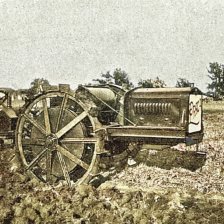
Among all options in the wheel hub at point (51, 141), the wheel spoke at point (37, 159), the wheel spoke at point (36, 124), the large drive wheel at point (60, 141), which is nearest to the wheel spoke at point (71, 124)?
the large drive wheel at point (60, 141)

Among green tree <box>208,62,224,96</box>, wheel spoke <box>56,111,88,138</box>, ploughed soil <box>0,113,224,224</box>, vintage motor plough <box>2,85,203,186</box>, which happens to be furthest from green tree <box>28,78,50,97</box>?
green tree <box>208,62,224,96</box>

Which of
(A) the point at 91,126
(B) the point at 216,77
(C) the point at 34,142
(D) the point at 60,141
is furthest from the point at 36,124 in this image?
(B) the point at 216,77

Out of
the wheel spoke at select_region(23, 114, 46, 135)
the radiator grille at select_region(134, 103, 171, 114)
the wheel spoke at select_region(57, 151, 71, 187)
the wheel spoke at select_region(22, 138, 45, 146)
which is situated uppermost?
the radiator grille at select_region(134, 103, 171, 114)

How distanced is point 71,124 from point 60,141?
0.48 metres

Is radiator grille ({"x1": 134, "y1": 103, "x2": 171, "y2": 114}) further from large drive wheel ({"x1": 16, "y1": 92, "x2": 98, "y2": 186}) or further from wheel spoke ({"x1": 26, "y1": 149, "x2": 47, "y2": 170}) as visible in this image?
wheel spoke ({"x1": 26, "y1": 149, "x2": 47, "y2": 170})

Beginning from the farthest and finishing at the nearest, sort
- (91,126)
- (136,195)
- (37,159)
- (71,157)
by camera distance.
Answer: (37,159) < (91,126) < (71,157) < (136,195)

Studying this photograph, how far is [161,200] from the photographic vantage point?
6832 mm

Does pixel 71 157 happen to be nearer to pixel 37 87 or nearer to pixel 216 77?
pixel 37 87

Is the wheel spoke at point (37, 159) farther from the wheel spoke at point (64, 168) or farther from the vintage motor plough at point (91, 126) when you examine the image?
the wheel spoke at point (64, 168)

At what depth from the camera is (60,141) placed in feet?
27.8

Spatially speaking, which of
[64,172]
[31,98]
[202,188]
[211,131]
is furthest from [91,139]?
[211,131]

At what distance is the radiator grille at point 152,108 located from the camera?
8.43 metres

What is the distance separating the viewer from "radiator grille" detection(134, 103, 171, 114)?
8.43 metres

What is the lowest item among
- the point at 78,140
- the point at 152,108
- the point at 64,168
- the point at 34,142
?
the point at 64,168
